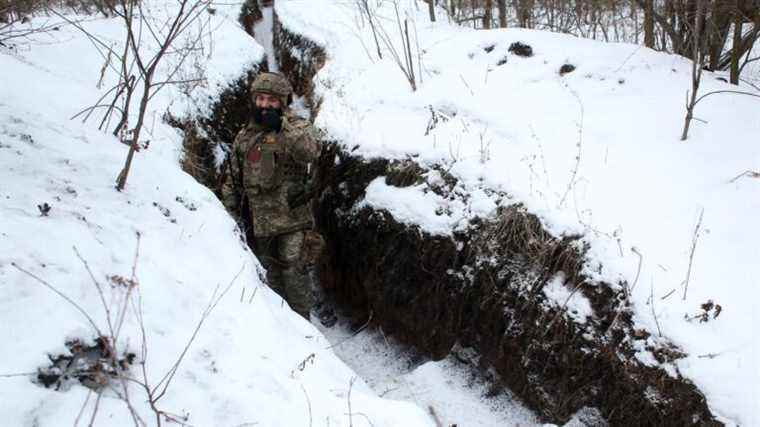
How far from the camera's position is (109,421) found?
67.4 inches

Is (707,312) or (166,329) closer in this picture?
(166,329)

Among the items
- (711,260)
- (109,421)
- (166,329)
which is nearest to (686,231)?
(711,260)

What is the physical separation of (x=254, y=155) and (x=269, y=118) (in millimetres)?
319

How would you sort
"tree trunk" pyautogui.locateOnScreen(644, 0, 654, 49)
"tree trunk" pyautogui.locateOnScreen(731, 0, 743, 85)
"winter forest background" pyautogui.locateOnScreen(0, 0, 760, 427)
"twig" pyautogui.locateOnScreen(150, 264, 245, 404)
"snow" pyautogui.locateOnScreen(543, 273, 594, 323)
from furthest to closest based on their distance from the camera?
"tree trunk" pyautogui.locateOnScreen(644, 0, 654, 49), "tree trunk" pyautogui.locateOnScreen(731, 0, 743, 85), "snow" pyautogui.locateOnScreen(543, 273, 594, 323), "winter forest background" pyautogui.locateOnScreen(0, 0, 760, 427), "twig" pyautogui.locateOnScreen(150, 264, 245, 404)

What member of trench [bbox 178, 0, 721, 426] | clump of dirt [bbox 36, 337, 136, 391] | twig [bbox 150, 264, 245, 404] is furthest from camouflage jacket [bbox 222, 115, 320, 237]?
clump of dirt [bbox 36, 337, 136, 391]

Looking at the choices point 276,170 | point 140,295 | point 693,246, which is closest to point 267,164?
point 276,170

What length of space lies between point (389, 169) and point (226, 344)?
7.79 ft

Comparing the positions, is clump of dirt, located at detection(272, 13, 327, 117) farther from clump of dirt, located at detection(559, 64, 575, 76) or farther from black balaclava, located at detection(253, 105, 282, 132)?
clump of dirt, located at detection(559, 64, 575, 76)

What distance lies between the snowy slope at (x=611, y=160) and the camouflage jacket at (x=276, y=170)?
67cm

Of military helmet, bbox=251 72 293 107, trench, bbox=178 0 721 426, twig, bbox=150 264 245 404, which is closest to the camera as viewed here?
twig, bbox=150 264 245 404

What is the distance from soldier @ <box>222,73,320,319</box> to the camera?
3.87m

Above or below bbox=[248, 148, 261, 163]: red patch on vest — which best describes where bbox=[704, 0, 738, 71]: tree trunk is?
above

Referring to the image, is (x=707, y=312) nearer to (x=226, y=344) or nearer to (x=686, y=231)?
(x=686, y=231)

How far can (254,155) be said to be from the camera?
12.8 ft
